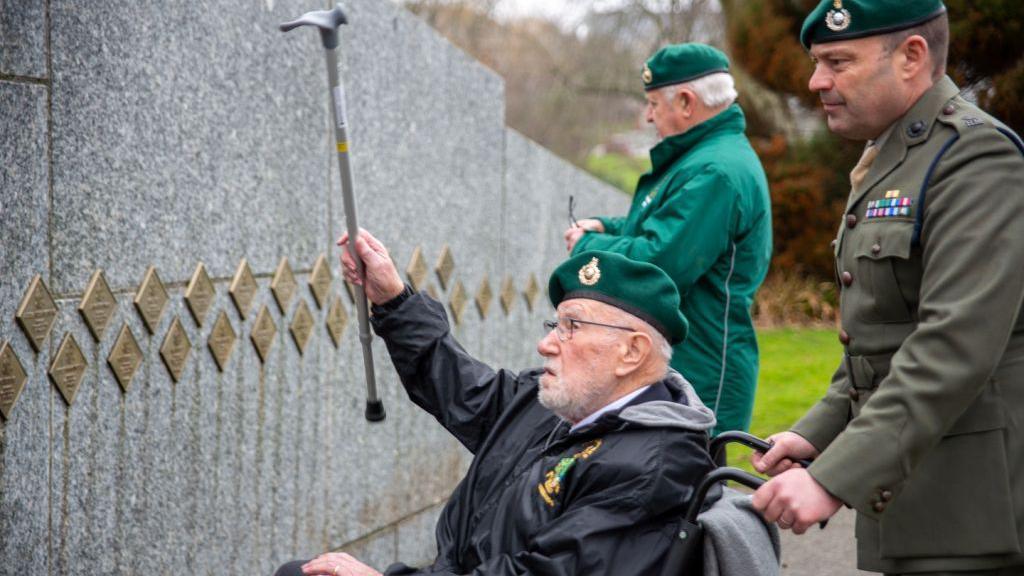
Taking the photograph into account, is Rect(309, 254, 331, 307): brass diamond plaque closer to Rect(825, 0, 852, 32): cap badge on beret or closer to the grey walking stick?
the grey walking stick

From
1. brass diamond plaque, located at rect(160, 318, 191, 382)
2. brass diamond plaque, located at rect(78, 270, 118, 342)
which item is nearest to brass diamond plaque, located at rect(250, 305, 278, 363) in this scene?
brass diamond plaque, located at rect(160, 318, 191, 382)

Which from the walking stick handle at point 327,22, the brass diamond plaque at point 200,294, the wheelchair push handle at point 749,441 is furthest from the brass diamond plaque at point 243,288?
the wheelchair push handle at point 749,441

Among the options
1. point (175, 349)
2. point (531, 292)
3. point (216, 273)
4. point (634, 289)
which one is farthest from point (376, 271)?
point (531, 292)

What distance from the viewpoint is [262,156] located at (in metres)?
4.52

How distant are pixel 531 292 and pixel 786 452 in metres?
3.97

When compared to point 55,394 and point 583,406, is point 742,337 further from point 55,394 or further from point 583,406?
point 55,394

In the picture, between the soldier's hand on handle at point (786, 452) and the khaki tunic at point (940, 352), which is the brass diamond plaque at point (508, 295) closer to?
the soldier's hand on handle at point (786, 452)

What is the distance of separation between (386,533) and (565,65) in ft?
54.0

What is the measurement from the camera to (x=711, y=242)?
4.05 meters

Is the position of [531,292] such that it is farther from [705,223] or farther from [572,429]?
[572,429]

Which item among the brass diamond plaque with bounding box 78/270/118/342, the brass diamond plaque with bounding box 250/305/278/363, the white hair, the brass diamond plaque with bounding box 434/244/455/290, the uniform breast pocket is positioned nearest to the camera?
the uniform breast pocket

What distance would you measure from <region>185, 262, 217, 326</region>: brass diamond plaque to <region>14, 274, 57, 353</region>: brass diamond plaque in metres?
0.66

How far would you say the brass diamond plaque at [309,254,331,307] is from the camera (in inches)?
193

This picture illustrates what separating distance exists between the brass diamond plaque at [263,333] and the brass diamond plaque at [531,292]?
2.26m
